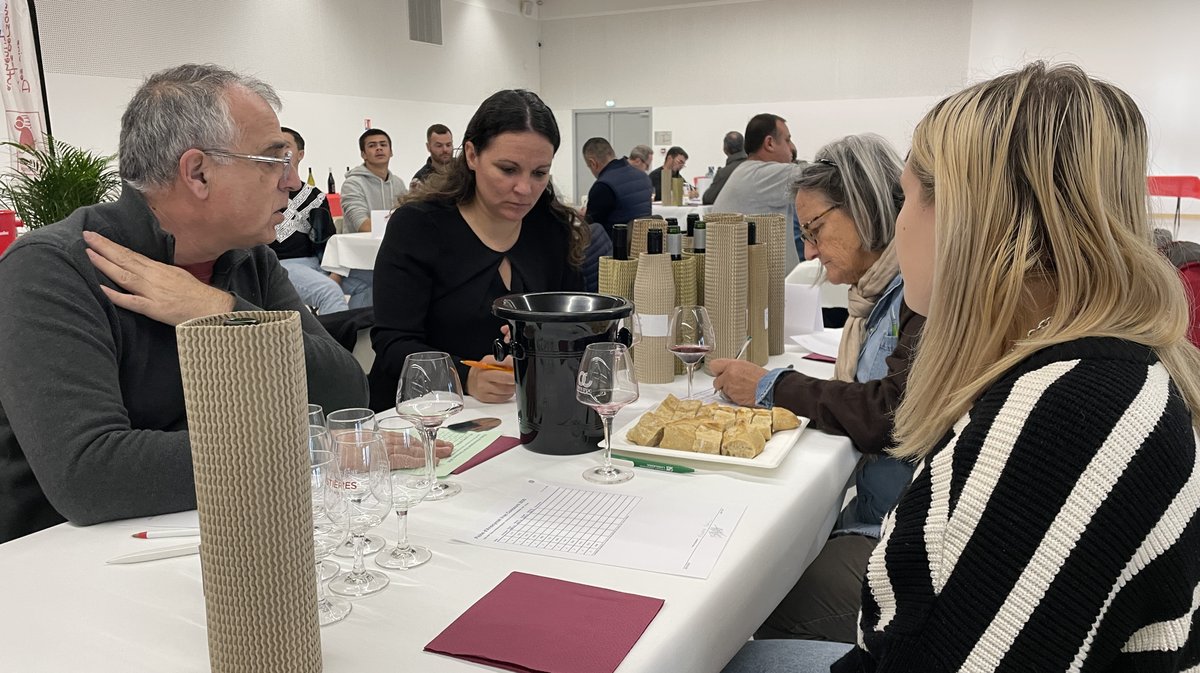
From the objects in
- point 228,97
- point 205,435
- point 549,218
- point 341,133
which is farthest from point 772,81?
point 205,435

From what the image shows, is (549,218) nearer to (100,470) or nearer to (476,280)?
(476,280)

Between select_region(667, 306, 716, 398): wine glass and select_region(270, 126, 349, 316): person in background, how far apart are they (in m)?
3.97

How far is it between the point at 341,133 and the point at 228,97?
9.32 m

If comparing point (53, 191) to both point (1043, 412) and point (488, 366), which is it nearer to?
point (488, 366)

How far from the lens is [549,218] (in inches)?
107

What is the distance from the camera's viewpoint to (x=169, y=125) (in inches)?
63.9

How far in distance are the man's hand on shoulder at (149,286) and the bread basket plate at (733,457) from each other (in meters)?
0.82

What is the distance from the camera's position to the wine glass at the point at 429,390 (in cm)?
142

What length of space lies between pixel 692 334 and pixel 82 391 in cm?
129

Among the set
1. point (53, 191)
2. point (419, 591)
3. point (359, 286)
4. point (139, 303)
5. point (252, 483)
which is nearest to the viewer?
point (252, 483)

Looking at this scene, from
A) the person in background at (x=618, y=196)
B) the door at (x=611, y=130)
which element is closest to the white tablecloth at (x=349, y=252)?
the person in background at (x=618, y=196)

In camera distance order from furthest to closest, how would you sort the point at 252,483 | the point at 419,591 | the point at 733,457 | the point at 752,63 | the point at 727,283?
1. the point at 752,63
2. the point at 727,283
3. the point at 733,457
4. the point at 419,591
5. the point at 252,483

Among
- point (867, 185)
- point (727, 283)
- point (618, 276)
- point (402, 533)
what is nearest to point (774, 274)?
point (727, 283)

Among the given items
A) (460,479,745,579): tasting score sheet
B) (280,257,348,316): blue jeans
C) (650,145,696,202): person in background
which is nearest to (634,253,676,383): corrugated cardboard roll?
(460,479,745,579): tasting score sheet
